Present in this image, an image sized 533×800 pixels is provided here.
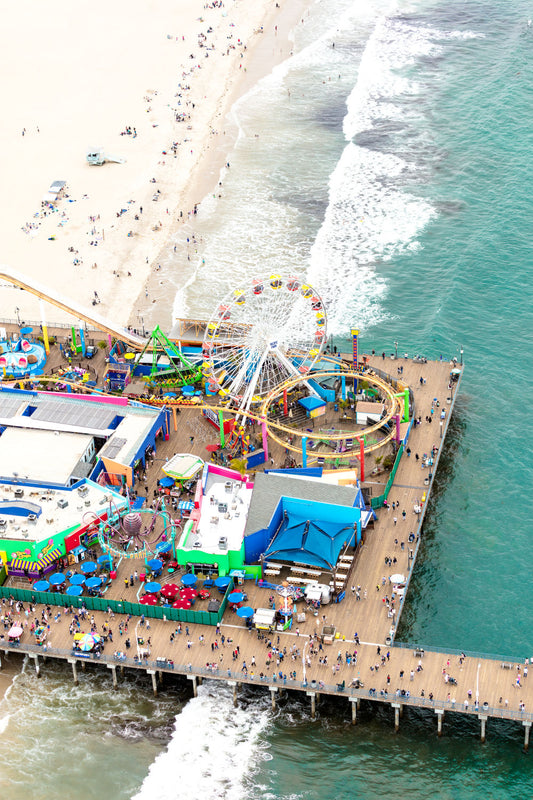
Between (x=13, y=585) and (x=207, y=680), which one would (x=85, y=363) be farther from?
(x=207, y=680)

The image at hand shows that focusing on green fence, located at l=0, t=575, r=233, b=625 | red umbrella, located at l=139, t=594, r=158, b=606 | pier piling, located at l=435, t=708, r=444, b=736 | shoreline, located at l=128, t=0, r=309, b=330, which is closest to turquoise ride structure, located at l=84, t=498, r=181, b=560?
red umbrella, located at l=139, t=594, r=158, b=606

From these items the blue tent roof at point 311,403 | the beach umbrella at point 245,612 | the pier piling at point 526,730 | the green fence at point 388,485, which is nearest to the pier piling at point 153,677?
the beach umbrella at point 245,612

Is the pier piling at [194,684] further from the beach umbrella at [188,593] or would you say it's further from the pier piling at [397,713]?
the pier piling at [397,713]

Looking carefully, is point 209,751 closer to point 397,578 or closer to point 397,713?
point 397,713

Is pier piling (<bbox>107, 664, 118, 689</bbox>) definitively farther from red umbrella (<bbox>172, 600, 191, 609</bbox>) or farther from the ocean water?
red umbrella (<bbox>172, 600, 191, 609</bbox>)

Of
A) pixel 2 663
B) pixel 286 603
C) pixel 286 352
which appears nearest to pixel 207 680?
pixel 286 603
